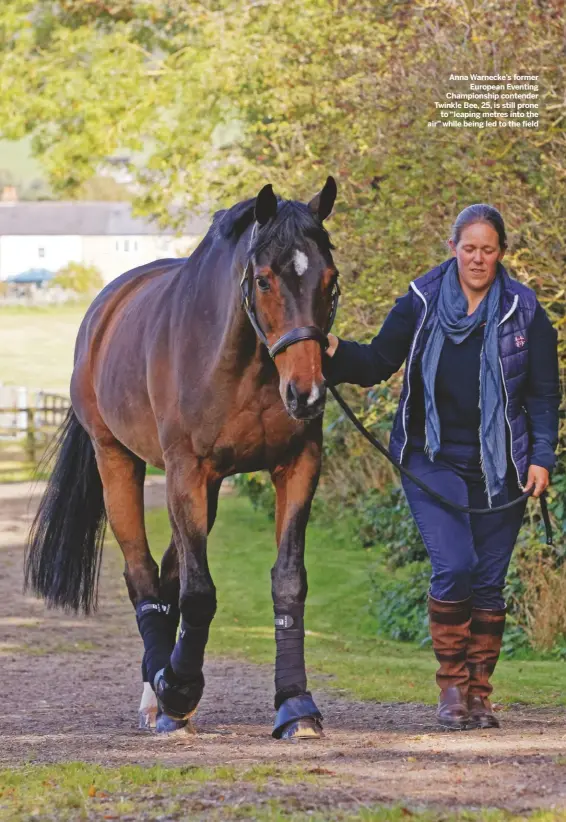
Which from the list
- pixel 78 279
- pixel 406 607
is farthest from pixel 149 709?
pixel 78 279

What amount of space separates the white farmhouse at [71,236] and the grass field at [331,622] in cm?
7482

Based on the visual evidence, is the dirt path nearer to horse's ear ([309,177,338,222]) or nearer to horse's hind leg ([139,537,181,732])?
horse's hind leg ([139,537,181,732])

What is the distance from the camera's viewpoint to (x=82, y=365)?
23.7 ft

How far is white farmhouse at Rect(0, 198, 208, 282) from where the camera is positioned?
91.6 meters

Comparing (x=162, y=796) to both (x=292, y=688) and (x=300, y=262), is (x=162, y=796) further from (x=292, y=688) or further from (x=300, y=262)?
(x=300, y=262)

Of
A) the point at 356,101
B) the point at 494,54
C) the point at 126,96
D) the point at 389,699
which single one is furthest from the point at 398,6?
the point at 126,96

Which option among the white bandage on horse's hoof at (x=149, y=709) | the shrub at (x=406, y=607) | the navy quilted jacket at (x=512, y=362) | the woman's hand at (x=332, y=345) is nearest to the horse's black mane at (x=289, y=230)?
the woman's hand at (x=332, y=345)

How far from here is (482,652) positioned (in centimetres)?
557

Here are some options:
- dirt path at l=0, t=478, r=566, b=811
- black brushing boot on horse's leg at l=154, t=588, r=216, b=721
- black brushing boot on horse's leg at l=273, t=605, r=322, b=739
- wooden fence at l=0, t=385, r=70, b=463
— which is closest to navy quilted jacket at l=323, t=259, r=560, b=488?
black brushing boot on horse's leg at l=273, t=605, r=322, b=739

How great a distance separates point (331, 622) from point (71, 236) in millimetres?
86964

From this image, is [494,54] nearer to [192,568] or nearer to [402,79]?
[402,79]

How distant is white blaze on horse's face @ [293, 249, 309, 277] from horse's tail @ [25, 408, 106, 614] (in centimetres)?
278

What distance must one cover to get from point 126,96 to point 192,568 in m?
18.3

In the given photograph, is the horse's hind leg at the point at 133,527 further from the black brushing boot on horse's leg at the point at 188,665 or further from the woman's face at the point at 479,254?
the woman's face at the point at 479,254
